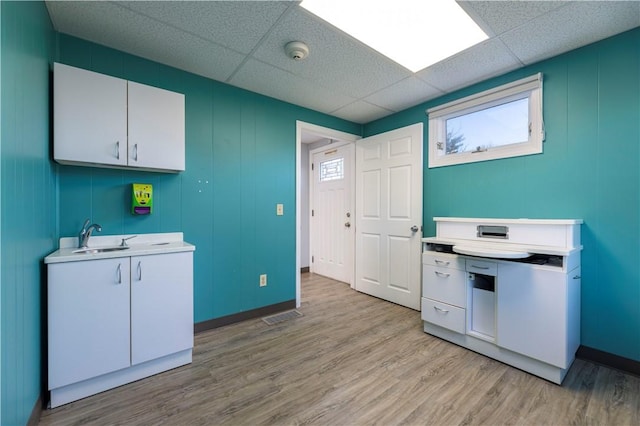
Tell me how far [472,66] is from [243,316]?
3.25m

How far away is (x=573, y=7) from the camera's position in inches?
64.7

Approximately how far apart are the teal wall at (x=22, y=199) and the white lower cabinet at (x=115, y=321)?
0.35ft

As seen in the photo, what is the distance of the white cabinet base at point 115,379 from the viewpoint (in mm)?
1586

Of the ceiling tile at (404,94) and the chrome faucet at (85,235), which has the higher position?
the ceiling tile at (404,94)

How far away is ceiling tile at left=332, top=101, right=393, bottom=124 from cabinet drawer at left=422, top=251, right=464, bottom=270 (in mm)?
1894

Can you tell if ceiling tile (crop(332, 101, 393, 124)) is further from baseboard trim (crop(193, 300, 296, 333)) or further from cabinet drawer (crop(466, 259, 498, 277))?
baseboard trim (crop(193, 300, 296, 333))

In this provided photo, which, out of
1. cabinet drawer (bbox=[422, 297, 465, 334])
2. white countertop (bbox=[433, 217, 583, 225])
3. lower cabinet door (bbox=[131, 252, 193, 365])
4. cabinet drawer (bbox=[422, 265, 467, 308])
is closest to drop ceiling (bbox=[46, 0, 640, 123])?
white countertop (bbox=[433, 217, 583, 225])

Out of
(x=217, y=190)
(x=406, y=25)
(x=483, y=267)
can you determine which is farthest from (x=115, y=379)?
(x=406, y=25)

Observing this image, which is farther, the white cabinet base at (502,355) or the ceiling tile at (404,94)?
the ceiling tile at (404,94)

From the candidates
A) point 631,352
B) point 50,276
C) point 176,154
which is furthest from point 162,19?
point 631,352

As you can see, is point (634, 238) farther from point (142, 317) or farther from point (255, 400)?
point (142, 317)

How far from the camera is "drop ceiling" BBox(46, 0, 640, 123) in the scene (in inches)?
65.7

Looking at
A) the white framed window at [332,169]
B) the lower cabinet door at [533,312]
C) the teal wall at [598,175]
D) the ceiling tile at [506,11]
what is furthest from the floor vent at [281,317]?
the ceiling tile at [506,11]

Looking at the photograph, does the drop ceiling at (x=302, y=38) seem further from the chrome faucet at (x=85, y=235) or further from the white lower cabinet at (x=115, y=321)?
the white lower cabinet at (x=115, y=321)
